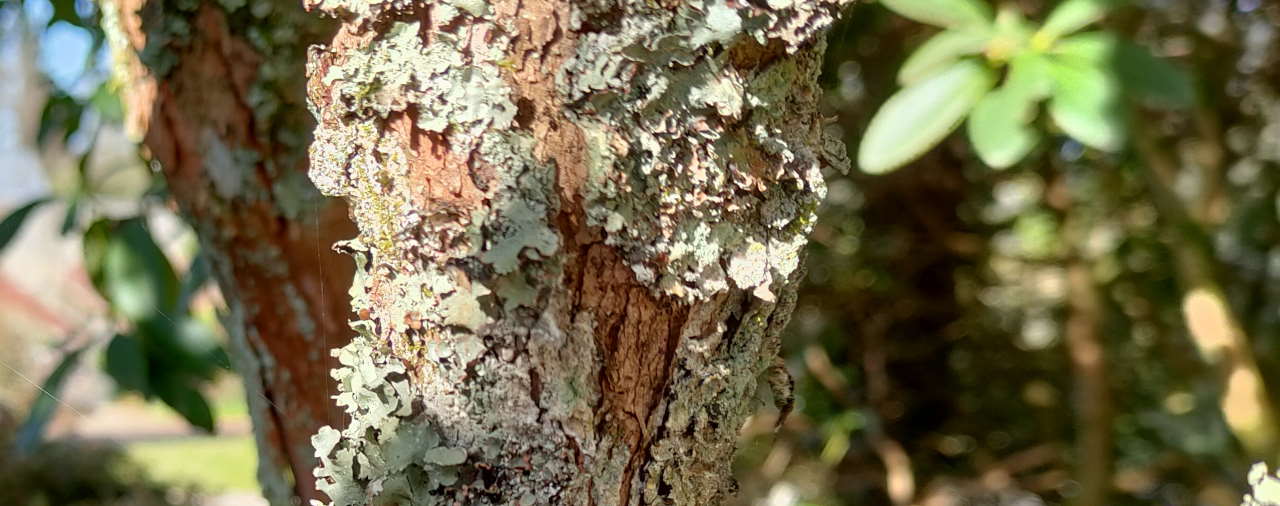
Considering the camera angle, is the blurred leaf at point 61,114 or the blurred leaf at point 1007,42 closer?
the blurred leaf at point 1007,42

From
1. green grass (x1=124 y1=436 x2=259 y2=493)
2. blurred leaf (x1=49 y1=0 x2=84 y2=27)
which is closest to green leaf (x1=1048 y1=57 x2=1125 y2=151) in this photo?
blurred leaf (x1=49 y1=0 x2=84 y2=27)

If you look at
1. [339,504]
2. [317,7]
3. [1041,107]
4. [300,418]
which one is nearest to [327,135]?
[317,7]

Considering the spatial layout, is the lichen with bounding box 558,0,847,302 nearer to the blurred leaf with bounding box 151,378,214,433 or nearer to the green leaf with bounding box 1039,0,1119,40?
the green leaf with bounding box 1039,0,1119,40

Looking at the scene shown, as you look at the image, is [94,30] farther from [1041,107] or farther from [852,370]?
[852,370]

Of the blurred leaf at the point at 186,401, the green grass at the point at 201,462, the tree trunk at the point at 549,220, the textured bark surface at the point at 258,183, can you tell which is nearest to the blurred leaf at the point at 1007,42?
the tree trunk at the point at 549,220

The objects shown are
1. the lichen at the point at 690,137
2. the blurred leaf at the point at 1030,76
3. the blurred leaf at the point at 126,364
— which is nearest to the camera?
the lichen at the point at 690,137

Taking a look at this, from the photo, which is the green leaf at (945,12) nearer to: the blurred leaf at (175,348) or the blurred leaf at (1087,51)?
the blurred leaf at (1087,51)

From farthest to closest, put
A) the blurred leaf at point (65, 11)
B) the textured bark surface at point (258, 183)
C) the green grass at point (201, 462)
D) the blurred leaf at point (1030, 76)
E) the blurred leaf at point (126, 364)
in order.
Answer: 1. the green grass at point (201, 462)
2. the blurred leaf at point (126, 364)
3. the blurred leaf at point (65, 11)
4. the textured bark surface at point (258, 183)
5. the blurred leaf at point (1030, 76)
